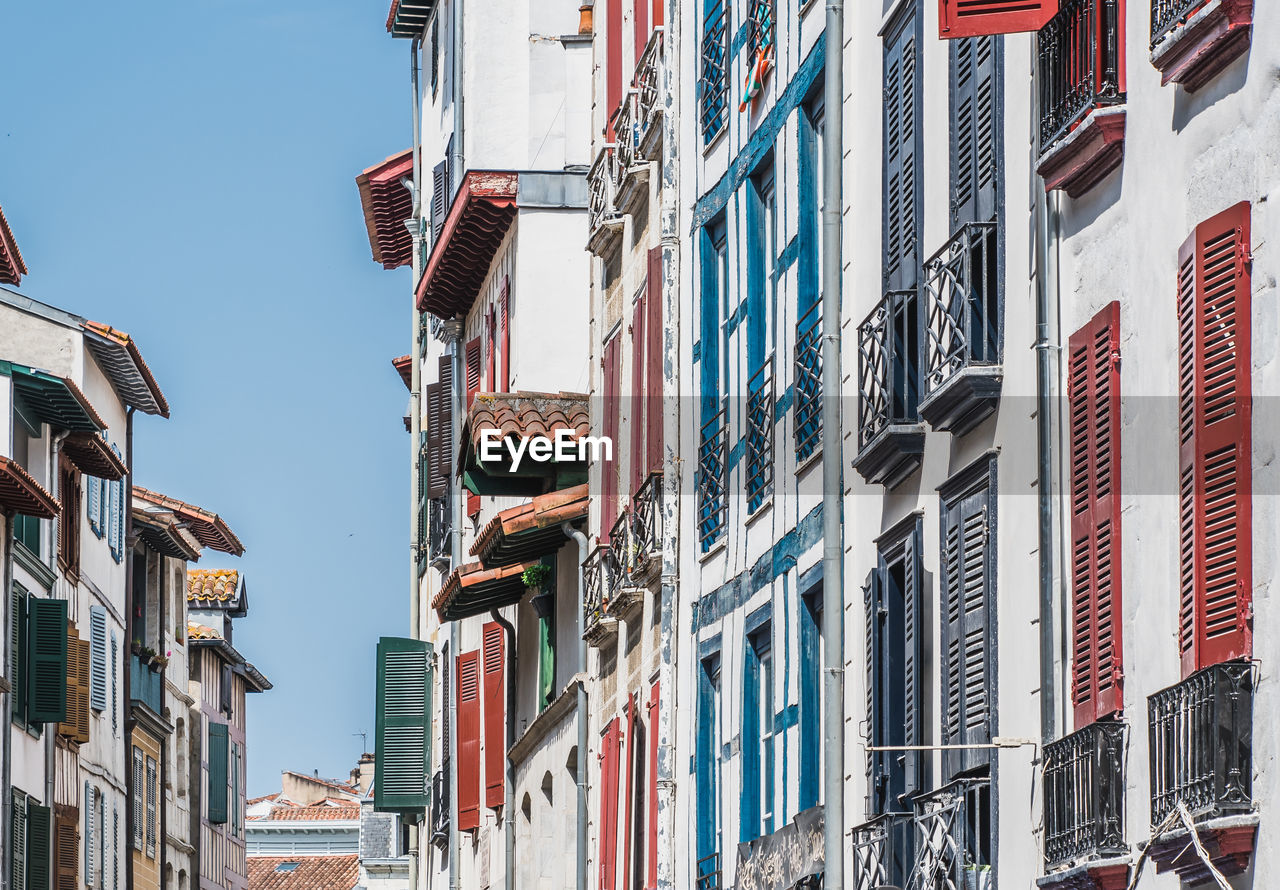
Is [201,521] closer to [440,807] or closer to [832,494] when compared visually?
[440,807]

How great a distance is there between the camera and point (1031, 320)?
1460 cm

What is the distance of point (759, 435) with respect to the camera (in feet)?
69.8

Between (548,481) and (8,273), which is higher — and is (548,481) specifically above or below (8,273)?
below

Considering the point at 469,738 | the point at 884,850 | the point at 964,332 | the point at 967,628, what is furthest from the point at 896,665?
the point at 469,738

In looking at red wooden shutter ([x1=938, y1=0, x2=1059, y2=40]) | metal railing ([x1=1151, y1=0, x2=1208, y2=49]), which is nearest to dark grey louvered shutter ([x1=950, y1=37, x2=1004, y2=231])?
red wooden shutter ([x1=938, y1=0, x2=1059, y2=40])

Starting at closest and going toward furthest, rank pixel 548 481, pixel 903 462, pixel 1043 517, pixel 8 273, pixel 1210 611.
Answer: pixel 1210 611 → pixel 1043 517 → pixel 903 462 → pixel 548 481 → pixel 8 273

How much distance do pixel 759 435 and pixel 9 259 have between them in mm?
24226

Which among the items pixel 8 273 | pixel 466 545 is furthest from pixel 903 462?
pixel 8 273

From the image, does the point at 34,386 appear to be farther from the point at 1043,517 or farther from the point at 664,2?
the point at 1043,517

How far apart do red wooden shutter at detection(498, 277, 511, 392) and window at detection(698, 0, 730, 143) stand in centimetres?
1104

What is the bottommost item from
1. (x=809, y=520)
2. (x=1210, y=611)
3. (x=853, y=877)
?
(x=853, y=877)

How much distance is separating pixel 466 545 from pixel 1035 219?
24.9 metres

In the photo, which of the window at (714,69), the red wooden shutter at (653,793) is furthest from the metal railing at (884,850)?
the window at (714,69)

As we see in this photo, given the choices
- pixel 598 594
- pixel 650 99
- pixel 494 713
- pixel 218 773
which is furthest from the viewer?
pixel 218 773
